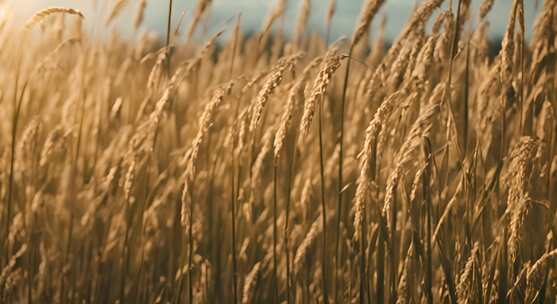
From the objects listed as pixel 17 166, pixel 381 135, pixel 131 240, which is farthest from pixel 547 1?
pixel 17 166

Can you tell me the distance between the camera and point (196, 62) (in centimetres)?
185

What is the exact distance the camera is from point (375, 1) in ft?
5.10

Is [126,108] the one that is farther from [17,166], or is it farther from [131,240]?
[131,240]

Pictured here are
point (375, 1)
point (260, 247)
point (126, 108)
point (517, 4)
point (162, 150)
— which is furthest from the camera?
point (126, 108)

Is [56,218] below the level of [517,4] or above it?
below

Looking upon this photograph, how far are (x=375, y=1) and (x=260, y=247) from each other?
90cm

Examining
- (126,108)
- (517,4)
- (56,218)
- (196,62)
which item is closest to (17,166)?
(56,218)

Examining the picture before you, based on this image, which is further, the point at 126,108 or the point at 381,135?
the point at 126,108

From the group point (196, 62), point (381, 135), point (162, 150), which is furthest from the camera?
point (162, 150)

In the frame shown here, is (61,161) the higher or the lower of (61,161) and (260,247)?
the higher

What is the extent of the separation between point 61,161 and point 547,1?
→ 1.76m

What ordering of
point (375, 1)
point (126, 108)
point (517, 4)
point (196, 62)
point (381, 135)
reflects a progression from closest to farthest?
point (381, 135), point (517, 4), point (375, 1), point (196, 62), point (126, 108)

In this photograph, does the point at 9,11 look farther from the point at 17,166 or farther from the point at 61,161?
the point at 61,161

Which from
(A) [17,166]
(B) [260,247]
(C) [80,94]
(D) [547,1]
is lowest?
(B) [260,247]
